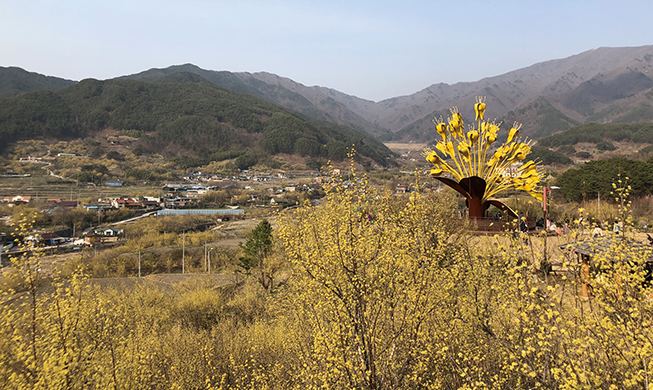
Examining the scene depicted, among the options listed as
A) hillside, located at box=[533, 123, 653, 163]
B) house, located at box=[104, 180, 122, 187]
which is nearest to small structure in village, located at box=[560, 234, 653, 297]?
house, located at box=[104, 180, 122, 187]

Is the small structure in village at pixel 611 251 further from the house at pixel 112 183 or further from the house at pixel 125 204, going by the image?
the house at pixel 112 183

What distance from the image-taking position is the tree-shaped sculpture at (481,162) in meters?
17.0

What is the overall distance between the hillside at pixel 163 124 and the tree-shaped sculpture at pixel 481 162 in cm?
12453

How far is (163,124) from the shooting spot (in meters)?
172

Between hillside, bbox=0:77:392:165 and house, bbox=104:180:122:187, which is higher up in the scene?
hillside, bbox=0:77:392:165

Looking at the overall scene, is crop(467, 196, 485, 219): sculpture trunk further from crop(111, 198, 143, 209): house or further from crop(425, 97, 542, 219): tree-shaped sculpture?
crop(111, 198, 143, 209): house

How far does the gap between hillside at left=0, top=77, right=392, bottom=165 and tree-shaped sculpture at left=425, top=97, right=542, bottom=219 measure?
125 meters

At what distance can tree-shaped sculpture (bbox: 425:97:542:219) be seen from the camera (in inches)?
670

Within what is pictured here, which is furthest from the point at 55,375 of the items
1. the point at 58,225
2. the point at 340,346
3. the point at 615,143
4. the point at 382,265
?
the point at 615,143

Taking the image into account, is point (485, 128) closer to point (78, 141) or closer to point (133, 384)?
point (133, 384)

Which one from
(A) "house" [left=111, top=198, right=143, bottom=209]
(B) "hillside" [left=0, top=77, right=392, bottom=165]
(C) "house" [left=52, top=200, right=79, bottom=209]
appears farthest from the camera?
(B) "hillside" [left=0, top=77, right=392, bottom=165]

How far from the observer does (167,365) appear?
10805 mm

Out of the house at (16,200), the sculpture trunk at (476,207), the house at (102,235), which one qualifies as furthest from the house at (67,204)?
the sculpture trunk at (476,207)

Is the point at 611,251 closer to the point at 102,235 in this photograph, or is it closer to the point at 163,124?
the point at 102,235
